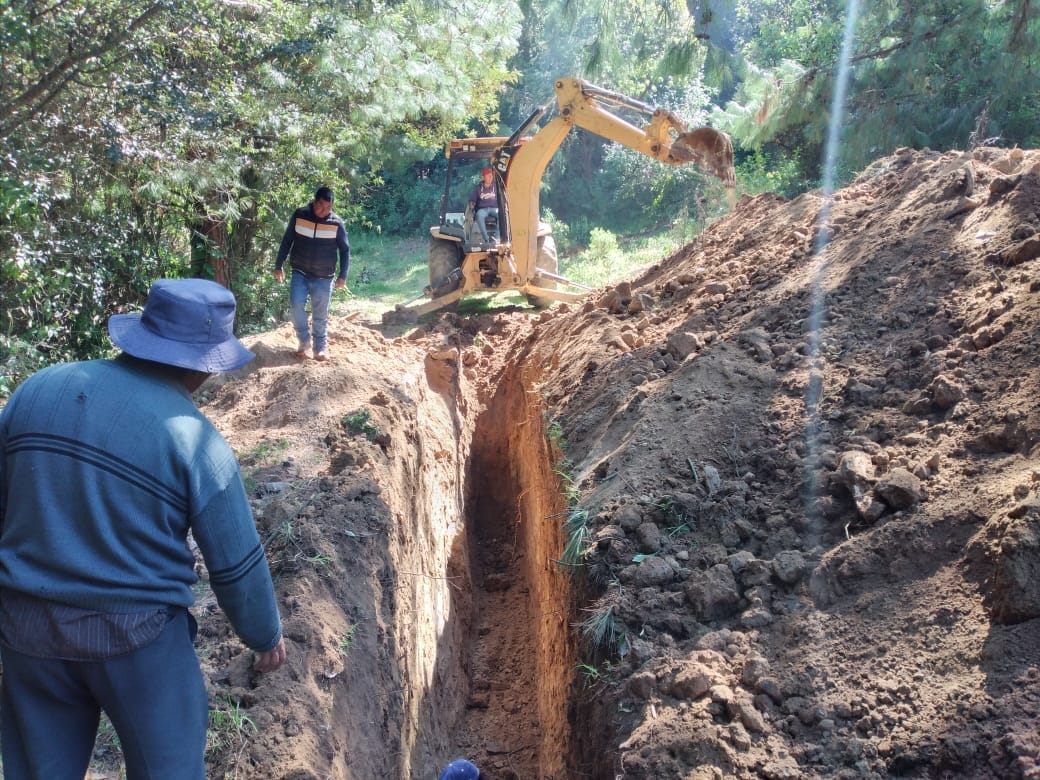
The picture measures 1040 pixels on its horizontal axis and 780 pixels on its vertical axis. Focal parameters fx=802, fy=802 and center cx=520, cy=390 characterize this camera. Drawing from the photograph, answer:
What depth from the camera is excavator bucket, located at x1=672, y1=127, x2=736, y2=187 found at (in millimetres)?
9188

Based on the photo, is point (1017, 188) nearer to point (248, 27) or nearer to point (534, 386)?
point (534, 386)

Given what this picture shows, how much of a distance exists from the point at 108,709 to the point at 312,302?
6115 mm

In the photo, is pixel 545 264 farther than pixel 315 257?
Yes

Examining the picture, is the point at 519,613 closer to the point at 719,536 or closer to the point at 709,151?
the point at 719,536

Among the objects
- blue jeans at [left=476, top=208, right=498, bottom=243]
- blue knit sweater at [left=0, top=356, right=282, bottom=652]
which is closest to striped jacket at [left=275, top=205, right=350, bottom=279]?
blue jeans at [left=476, top=208, right=498, bottom=243]

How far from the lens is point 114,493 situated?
237 centimetres

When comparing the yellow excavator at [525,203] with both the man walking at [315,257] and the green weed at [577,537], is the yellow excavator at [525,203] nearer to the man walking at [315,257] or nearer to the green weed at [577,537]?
the man walking at [315,257]

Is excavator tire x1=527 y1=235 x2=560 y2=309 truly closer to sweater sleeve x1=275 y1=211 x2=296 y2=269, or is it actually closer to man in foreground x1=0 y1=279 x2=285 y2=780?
sweater sleeve x1=275 y1=211 x2=296 y2=269

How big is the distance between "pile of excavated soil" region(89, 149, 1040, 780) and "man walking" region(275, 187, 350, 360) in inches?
34.0

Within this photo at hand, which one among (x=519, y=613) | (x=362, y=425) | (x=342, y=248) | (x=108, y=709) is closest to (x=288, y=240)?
(x=342, y=248)

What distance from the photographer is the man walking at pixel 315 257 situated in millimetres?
7984

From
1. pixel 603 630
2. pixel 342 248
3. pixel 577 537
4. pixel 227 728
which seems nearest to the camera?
pixel 227 728

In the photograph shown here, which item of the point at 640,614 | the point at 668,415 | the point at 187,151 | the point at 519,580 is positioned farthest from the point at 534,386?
the point at 187,151

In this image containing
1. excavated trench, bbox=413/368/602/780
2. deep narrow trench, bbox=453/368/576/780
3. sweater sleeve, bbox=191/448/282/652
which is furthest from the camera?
deep narrow trench, bbox=453/368/576/780
